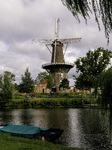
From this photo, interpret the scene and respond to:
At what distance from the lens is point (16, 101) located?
43.1 meters

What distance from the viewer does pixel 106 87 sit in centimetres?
809

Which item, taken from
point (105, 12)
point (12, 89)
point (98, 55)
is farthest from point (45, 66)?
point (105, 12)

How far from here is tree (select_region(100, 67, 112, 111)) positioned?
26.3 ft

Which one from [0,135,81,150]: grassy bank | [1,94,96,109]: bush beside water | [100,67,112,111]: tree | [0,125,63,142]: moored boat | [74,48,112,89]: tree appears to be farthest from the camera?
[1,94,96,109]: bush beside water

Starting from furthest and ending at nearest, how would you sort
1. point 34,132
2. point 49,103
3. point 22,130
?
1. point 49,103
2. point 22,130
3. point 34,132

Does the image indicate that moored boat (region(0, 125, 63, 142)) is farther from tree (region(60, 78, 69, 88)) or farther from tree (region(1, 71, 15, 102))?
tree (region(60, 78, 69, 88))

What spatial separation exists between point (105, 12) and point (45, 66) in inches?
1998

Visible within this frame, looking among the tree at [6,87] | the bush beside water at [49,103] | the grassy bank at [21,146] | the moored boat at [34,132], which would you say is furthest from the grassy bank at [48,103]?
the grassy bank at [21,146]

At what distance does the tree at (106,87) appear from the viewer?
8.03 m

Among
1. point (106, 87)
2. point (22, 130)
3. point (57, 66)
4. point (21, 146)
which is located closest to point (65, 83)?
point (57, 66)

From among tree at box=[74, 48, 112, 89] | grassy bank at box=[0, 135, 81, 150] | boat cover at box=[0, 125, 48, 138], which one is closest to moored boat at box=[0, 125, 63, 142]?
boat cover at box=[0, 125, 48, 138]

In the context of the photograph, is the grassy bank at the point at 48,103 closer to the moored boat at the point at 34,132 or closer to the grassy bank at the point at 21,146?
the moored boat at the point at 34,132

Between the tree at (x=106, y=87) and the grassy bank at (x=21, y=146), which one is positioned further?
the tree at (x=106, y=87)

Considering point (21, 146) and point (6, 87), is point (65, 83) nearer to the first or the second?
point (6, 87)
